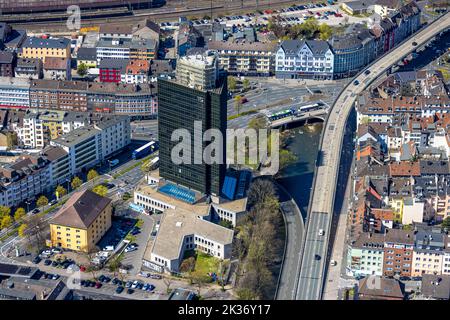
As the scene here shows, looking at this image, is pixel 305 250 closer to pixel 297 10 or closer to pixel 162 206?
pixel 162 206

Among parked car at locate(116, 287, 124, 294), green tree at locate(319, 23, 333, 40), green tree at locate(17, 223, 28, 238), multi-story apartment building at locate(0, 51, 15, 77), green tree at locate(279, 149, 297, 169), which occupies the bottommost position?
parked car at locate(116, 287, 124, 294)

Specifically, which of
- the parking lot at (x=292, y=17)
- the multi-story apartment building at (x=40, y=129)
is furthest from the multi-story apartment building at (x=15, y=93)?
the parking lot at (x=292, y=17)

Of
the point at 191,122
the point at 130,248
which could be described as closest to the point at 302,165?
the point at 191,122

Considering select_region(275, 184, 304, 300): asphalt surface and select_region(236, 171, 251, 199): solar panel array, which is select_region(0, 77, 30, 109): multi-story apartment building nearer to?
select_region(236, 171, 251, 199): solar panel array

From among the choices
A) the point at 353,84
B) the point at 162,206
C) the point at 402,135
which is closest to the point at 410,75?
the point at 353,84

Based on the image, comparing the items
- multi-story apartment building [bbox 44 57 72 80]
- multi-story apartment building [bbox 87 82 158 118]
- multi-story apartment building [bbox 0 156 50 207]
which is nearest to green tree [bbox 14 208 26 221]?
multi-story apartment building [bbox 0 156 50 207]

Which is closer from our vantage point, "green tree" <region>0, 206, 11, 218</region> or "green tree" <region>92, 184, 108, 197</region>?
"green tree" <region>0, 206, 11, 218</region>
